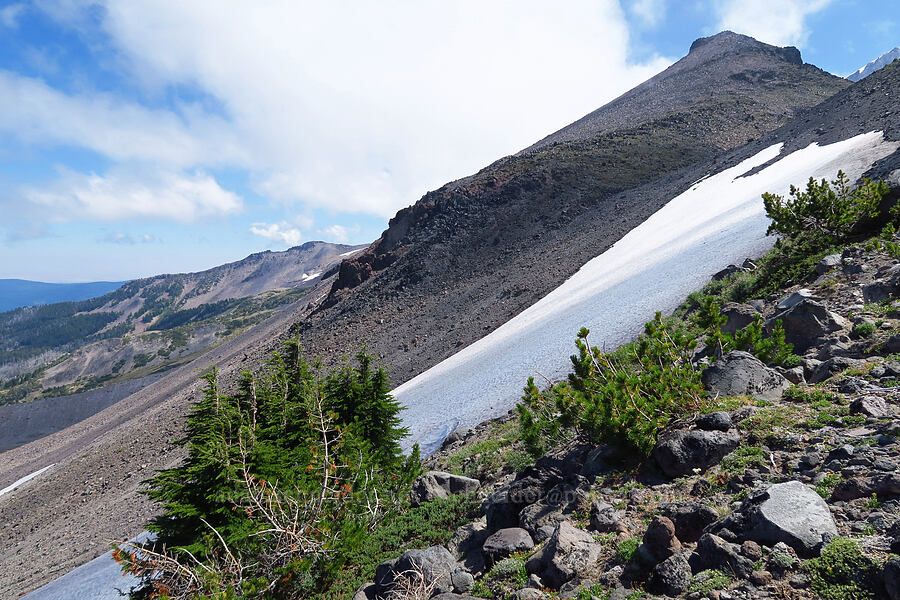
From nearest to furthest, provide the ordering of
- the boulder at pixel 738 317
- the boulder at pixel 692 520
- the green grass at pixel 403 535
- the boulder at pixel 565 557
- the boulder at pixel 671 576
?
the boulder at pixel 671 576
the boulder at pixel 692 520
the boulder at pixel 565 557
the green grass at pixel 403 535
the boulder at pixel 738 317

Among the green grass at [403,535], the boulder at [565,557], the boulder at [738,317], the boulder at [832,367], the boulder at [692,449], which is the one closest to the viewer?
the boulder at [565,557]

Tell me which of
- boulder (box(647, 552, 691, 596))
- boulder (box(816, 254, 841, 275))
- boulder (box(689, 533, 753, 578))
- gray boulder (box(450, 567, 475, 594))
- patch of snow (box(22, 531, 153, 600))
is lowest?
patch of snow (box(22, 531, 153, 600))

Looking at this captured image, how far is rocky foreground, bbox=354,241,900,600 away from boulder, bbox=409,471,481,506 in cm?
71

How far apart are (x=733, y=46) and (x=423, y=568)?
10724 cm

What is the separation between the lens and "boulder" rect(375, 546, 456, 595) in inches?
205

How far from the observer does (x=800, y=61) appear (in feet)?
237

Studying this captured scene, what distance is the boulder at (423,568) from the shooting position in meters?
5.21

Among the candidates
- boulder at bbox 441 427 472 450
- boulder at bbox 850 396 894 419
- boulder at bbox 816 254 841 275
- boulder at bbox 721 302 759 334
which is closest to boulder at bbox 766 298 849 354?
boulder at bbox 721 302 759 334

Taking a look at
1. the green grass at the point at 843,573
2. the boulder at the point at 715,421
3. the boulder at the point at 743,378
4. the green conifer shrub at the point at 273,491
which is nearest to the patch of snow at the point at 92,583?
the green conifer shrub at the point at 273,491

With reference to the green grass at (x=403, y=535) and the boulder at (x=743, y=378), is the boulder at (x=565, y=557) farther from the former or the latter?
the boulder at (x=743, y=378)

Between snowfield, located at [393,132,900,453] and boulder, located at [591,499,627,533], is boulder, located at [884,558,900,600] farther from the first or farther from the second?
snowfield, located at [393,132,900,453]

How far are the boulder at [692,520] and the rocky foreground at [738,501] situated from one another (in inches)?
0.5

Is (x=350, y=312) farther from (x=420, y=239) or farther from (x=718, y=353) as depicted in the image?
(x=718, y=353)

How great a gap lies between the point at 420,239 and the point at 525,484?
1512 inches
